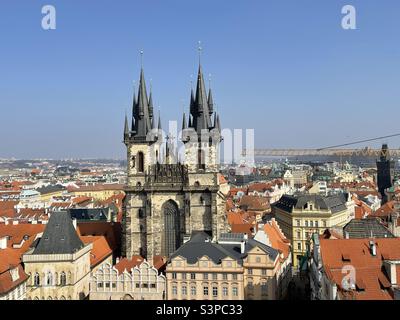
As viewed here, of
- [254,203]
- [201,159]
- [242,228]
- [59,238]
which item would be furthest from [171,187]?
[254,203]

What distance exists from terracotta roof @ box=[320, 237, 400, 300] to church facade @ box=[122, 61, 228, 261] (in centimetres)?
1939

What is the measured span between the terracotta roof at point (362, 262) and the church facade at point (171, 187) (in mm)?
19386

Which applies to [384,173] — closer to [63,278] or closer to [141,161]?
[141,161]

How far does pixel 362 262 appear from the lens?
117 feet

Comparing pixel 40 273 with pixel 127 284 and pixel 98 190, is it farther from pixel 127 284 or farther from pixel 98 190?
pixel 98 190

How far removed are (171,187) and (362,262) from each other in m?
26.6

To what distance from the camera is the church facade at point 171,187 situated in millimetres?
56000

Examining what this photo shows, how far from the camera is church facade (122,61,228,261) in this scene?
56.0m

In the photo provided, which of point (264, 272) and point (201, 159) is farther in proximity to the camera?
point (201, 159)

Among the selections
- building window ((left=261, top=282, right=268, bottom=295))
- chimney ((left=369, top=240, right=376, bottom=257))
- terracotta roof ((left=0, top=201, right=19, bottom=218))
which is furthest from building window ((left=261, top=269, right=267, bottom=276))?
terracotta roof ((left=0, top=201, right=19, bottom=218))

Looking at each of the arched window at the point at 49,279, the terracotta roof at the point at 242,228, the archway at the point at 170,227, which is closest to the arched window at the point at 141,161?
the archway at the point at 170,227

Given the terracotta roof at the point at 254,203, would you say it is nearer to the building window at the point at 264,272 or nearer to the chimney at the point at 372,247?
the building window at the point at 264,272

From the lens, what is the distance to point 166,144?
62.8 meters
